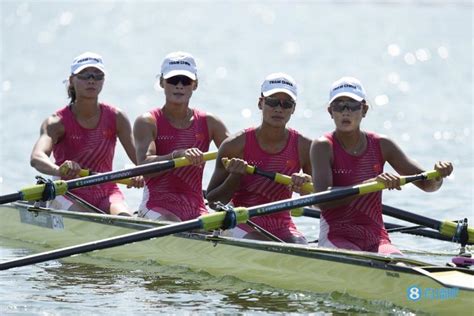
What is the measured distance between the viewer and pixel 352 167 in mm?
10805

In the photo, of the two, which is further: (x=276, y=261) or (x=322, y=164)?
(x=276, y=261)

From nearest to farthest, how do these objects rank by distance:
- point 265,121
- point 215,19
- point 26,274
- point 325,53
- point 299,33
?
point 265,121, point 26,274, point 325,53, point 299,33, point 215,19

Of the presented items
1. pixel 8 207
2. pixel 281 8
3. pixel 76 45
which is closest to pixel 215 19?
pixel 281 8

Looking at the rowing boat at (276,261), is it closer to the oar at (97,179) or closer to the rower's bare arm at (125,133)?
the oar at (97,179)

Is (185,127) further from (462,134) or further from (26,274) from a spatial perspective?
(462,134)

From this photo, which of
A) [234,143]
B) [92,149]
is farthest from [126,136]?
[234,143]

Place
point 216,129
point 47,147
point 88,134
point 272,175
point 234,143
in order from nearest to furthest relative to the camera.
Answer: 1. point 272,175
2. point 234,143
3. point 216,129
4. point 47,147
5. point 88,134

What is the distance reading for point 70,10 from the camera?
189 feet

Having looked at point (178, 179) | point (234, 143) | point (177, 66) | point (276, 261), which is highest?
point (177, 66)

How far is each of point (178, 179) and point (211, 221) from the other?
7.15 feet

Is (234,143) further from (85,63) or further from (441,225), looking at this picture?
(85,63)

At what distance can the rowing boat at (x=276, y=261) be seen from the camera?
9758 mm

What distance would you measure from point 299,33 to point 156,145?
35986mm

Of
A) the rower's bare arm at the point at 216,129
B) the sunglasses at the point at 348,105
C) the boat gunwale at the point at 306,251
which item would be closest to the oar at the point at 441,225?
the boat gunwale at the point at 306,251
